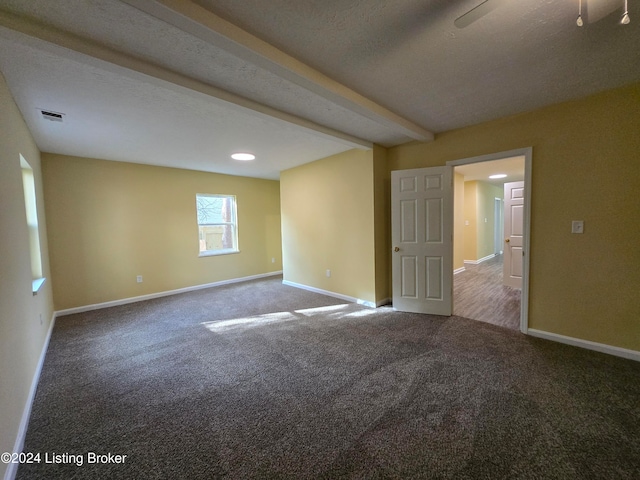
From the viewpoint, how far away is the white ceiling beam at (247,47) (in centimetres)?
130

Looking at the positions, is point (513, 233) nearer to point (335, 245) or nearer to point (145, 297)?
point (335, 245)

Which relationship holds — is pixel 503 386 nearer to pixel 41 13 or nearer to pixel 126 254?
pixel 41 13

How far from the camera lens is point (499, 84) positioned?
218 centimetres

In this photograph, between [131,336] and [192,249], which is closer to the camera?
[131,336]

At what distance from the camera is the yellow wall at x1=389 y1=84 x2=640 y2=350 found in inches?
90.7

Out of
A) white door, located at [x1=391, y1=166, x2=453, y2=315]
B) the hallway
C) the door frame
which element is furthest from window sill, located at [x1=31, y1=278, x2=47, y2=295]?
the door frame

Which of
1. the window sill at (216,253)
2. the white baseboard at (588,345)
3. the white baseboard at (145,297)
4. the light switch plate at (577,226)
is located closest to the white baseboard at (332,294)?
the white baseboard at (145,297)

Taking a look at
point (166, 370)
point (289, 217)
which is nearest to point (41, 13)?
point (166, 370)

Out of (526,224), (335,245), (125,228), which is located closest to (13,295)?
(125,228)

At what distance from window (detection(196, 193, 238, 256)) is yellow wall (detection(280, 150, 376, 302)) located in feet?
4.29

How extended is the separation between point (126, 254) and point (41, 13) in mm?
3839

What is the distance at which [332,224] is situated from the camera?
4.47 m

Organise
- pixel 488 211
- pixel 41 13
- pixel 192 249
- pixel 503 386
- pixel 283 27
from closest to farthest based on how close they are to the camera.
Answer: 1. pixel 41 13
2. pixel 283 27
3. pixel 503 386
4. pixel 192 249
5. pixel 488 211

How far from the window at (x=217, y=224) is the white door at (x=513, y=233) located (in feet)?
18.2
